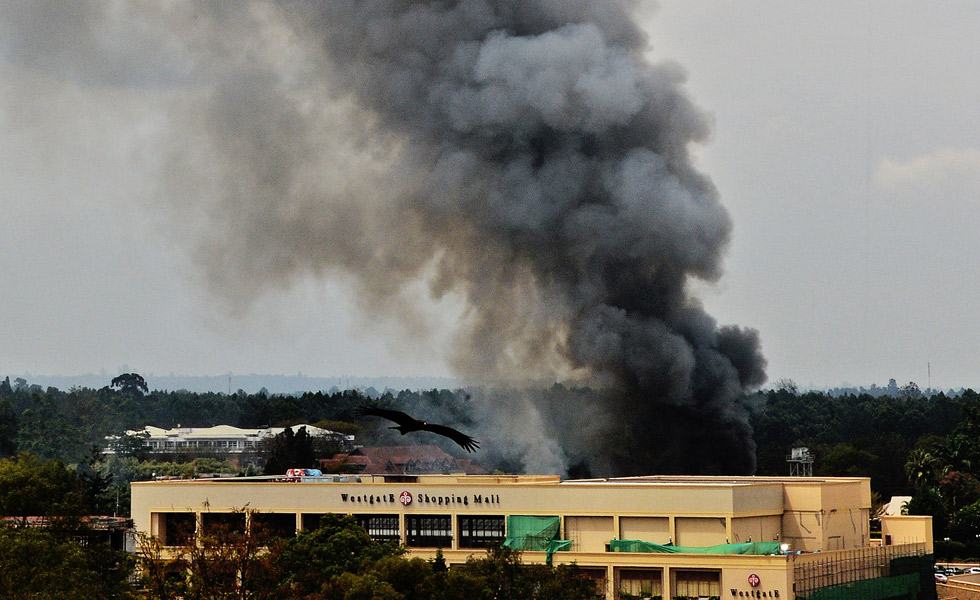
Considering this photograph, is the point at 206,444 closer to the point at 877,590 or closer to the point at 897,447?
the point at 897,447

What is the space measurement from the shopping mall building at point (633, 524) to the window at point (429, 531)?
0.05m

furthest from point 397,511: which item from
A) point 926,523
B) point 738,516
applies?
point 926,523

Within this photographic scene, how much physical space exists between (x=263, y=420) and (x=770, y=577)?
14500 centimetres

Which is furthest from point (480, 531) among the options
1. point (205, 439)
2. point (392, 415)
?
point (205, 439)

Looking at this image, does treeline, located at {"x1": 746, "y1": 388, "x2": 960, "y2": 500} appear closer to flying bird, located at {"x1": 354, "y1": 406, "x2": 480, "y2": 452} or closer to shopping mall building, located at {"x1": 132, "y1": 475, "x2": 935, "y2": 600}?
shopping mall building, located at {"x1": 132, "y1": 475, "x2": 935, "y2": 600}

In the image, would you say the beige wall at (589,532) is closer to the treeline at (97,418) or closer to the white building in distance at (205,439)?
the treeline at (97,418)

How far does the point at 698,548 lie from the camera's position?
58.7 metres

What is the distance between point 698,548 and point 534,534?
22.5 feet

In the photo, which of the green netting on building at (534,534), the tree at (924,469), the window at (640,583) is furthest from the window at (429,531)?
the tree at (924,469)

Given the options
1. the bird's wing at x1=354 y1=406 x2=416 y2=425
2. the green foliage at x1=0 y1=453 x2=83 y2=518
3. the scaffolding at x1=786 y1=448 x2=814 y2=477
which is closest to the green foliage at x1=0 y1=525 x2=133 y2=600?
the green foliage at x1=0 y1=453 x2=83 y2=518

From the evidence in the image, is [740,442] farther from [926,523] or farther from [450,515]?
[450,515]

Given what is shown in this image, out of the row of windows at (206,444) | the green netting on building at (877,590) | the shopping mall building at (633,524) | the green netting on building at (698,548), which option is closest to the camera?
the green netting on building at (698,548)

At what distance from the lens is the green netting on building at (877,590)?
5812cm

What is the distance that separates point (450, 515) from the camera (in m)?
63.4
